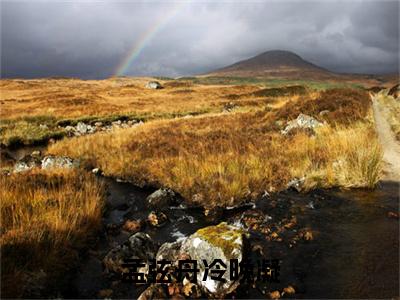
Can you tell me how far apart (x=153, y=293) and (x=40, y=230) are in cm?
259

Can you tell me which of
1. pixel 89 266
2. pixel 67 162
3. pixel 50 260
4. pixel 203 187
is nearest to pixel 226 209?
pixel 203 187

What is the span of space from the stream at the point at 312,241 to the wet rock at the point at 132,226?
0.17 metres

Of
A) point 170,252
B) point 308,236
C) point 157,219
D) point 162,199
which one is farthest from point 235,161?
point 170,252

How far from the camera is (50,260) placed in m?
5.62

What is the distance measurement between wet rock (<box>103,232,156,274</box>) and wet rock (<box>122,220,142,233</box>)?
4.46 ft

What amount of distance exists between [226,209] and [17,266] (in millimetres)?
5080

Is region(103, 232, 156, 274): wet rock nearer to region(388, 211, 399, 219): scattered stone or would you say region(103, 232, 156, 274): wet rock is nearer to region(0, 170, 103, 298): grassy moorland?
region(0, 170, 103, 298): grassy moorland

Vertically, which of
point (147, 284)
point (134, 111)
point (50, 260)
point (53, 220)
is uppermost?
point (134, 111)

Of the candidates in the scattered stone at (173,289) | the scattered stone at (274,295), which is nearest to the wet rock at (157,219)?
the scattered stone at (173,289)

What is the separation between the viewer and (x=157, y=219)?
8.11 m

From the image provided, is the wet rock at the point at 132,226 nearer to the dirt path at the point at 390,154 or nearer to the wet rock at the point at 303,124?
the dirt path at the point at 390,154

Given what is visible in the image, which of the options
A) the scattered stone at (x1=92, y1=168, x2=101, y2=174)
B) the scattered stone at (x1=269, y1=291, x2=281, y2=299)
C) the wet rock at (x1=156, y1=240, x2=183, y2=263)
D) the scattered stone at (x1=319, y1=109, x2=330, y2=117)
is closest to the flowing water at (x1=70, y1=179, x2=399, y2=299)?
the scattered stone at (x1=269, y1=291, x2=281, y2=299)

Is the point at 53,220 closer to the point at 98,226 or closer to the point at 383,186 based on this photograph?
the point at 98,226

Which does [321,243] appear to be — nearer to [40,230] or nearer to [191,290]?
[191,290]
